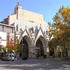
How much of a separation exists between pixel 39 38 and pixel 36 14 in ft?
41.7

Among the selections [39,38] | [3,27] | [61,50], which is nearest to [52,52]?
[61,50]

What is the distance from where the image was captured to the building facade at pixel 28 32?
157 feet

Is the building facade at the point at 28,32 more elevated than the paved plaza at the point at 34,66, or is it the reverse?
the building facade at the point at 28,32

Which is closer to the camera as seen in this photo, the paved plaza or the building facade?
the paved plaza

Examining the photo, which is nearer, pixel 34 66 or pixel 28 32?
pixel 34 66

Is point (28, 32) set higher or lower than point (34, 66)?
higher

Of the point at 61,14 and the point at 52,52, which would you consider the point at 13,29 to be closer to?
the point at 52,52

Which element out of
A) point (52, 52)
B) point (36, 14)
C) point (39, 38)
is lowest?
point (52, 52)

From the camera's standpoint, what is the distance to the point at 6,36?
43125mm

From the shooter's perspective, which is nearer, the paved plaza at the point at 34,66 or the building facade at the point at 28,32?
the paved plaza at the point at 34,66

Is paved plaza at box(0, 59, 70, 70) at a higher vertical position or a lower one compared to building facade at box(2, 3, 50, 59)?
lower

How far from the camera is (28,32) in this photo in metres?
48.7

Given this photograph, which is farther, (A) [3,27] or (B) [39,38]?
(B) [39,38]

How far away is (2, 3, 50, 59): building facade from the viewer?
47719 mm
